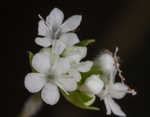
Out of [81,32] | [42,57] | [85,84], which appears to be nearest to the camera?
[42,57]

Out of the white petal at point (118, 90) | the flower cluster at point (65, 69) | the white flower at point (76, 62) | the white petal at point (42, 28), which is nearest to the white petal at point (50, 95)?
Result: the flower cluster at point (65, 69)

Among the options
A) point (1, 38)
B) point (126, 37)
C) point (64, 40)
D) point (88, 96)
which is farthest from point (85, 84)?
point (126, 37)

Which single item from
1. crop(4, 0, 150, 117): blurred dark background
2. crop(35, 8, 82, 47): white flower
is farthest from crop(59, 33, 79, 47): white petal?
crop(4, 0, 150, 117): blurred dark background

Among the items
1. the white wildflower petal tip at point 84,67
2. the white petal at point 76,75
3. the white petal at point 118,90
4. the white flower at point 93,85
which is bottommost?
the white petal at point 118,90

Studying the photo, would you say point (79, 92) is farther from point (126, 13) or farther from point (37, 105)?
point (126, 13)

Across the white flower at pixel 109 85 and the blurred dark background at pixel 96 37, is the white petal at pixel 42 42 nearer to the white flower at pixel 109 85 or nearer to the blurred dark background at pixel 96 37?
the white flower at pixel 109 85

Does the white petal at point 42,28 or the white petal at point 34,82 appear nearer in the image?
the white petal at point 34,82
